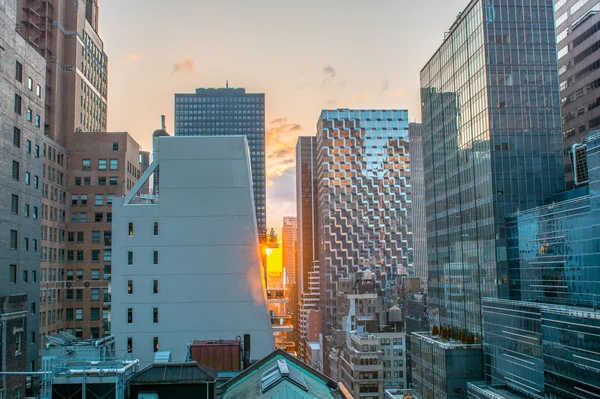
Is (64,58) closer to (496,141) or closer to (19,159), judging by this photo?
(19,159)

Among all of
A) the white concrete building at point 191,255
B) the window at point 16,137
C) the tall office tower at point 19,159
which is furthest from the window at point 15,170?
the white concrete building at point 191,255

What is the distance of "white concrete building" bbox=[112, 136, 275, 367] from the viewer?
43906 millimetres

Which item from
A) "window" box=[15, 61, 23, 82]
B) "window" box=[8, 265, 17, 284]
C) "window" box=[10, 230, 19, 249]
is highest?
"window" box=[15, 61, 23, 82]

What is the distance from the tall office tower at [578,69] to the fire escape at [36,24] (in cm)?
8578

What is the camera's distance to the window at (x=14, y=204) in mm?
52875

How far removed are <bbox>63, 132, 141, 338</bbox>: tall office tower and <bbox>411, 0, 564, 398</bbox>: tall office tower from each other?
51.7 metres

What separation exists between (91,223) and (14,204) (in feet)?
126

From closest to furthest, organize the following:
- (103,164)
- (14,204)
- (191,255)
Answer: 1. (191,255)
2. (14,204)
3. (103,164)

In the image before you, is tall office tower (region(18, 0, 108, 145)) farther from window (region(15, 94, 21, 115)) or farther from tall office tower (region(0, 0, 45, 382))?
window (region(15, 94, 21, 115))

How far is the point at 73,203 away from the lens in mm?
91438

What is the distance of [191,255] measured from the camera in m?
44.8

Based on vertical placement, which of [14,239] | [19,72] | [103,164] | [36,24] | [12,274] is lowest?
[12,274]

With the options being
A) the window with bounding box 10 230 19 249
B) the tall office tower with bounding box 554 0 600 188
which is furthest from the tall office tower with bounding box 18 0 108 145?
the tall office tower with bounding box 554 0 600 188

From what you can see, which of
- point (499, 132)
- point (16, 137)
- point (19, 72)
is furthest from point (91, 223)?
point (499, 132)
